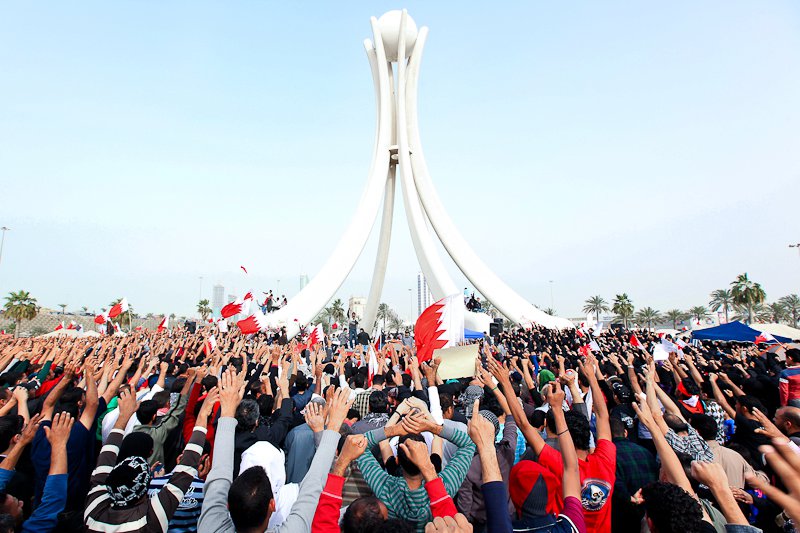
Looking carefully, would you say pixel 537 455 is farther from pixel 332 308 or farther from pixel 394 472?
pixel 332 308

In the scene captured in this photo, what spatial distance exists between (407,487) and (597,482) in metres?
0.91

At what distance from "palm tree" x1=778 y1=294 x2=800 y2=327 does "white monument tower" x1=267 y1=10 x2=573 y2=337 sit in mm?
41062

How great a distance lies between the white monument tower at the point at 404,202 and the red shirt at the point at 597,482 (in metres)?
17.5

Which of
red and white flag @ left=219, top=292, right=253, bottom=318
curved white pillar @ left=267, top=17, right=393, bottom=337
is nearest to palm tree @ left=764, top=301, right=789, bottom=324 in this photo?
curved white pillar @ left=267, top=17, right=393, bottom=337

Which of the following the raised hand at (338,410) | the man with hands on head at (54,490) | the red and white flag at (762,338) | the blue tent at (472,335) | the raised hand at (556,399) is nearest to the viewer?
the raised hand at (338,410)

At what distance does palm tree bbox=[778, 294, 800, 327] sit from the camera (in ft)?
148

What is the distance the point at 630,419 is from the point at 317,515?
2.63m

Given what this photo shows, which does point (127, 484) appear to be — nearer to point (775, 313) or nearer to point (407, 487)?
point (407, 487)

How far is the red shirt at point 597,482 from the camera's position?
2.08 meters

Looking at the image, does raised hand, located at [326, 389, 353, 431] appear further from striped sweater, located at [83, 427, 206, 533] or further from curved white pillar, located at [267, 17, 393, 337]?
curved white pillar, located at [267, 17, 393, 337]

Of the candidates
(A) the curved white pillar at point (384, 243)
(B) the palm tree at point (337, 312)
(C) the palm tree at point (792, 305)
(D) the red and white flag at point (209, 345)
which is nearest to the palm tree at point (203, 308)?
(B) the palm tree at point (337, 312)

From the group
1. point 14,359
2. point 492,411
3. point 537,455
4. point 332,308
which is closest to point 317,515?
point 537,455

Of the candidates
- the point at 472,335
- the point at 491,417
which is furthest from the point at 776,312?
the point at 491,417

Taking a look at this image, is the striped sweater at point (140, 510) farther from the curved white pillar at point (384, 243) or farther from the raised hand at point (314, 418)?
the curved white pillar at point (384, 243)
